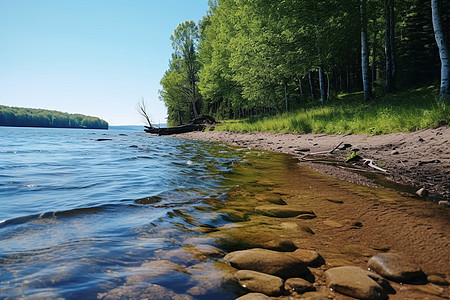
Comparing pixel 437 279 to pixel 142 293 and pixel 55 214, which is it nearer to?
pixel 142 293

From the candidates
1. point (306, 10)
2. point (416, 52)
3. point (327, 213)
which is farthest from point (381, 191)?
point (416, 52)

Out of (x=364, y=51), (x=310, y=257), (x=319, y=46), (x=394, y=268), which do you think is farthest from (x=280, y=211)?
(x=319, y=46)

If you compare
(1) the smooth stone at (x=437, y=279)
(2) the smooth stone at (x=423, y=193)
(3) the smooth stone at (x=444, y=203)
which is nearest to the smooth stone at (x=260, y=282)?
(1) the smooth stone at (x=437, y=279)

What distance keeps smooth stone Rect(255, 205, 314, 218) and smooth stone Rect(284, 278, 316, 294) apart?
1.55 metres

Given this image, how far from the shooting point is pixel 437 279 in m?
1.98

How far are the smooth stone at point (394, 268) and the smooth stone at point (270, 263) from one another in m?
0.58

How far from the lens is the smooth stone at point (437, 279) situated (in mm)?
1938

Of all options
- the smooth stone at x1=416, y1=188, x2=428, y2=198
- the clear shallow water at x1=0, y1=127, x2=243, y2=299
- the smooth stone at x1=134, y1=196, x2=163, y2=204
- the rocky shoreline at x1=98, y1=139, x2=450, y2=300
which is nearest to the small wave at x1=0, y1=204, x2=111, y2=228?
the clear shallow water at x1=0, y1=127, x2=243, y2=299

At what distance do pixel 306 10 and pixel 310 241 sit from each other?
51.0ft

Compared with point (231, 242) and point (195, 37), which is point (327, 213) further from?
point (195, 37)

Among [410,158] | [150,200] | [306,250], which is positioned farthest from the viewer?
[410,158]

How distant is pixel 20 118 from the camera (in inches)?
5197

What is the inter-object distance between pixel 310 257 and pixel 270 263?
43cm

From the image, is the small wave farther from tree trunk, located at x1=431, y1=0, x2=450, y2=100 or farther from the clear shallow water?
tree trunk, located at x1=431, y1=0, x2=450, y2=100
